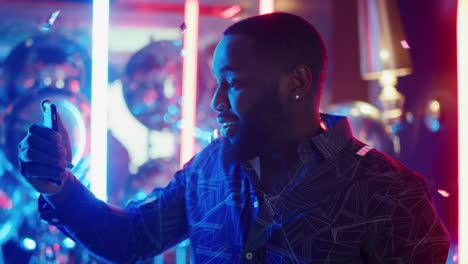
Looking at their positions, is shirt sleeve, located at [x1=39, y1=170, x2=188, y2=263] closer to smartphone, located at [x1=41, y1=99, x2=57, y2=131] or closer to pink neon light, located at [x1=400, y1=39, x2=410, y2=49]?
smartphone, located at [x1=41, y1=99, x2=57, y2=131]

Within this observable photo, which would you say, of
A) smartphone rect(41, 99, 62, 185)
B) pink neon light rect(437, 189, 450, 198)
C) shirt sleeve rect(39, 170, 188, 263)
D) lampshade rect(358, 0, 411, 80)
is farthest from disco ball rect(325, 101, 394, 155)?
smartphone rect(41, 99, 62, 185)

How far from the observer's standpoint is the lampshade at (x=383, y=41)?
2.19m

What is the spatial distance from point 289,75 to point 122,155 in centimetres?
185

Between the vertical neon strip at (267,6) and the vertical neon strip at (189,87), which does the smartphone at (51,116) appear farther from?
the vertical neon strip at (267,6)

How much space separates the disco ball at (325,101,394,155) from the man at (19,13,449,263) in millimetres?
1288

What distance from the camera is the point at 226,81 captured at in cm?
112

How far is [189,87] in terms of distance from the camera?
1.84m

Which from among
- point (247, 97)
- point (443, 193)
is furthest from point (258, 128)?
point (443, 193)

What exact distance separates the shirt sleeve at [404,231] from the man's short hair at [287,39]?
41 cm

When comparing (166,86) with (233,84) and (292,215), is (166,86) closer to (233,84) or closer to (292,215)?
(233,84)

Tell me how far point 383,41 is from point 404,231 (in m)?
1.51

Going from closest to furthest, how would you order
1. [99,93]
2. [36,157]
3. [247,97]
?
1. [36,157]
2. [247,97]
3. [99,93]

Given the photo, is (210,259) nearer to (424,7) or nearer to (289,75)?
(289,75)

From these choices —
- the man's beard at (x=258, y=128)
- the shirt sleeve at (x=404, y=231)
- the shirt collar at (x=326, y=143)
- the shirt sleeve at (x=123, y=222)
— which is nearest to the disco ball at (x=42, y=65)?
the shirt sleeve at (x=123, y=222)
